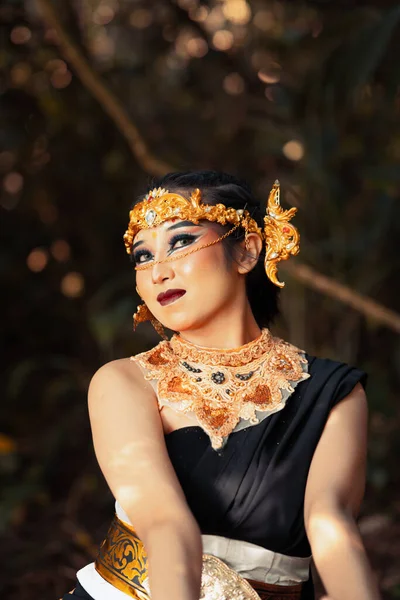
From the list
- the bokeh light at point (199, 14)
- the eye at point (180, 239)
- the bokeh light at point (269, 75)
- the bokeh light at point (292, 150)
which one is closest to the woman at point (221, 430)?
the eye at point (180, 239)

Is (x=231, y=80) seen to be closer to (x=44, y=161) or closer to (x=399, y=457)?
(x=44, y=161)

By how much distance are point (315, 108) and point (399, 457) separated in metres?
1.67

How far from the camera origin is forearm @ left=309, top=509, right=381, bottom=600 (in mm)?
1546

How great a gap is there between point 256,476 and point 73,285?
3.37m

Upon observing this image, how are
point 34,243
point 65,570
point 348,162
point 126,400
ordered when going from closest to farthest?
point 126,400 → point 65,570 → point 348,162 → point 34,243

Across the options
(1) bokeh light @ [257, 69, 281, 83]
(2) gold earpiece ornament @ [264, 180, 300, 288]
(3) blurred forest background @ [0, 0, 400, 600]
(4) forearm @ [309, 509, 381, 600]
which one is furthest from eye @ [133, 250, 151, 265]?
(1) bokeh light @ [257, 69, 281, 83]

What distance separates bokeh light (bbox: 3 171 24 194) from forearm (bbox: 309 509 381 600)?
136 inches

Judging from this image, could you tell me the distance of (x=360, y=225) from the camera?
438 centimetres

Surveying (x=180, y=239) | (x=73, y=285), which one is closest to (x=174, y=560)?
(x=180, y=239)

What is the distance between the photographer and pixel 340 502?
1643 millimetres

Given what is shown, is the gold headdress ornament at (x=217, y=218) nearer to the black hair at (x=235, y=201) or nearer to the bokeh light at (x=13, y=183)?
the black hair at (x=235, y=201)

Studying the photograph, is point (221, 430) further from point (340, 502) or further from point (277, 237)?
point (277, 237)

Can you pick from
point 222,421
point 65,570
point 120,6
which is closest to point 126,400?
point 222,421

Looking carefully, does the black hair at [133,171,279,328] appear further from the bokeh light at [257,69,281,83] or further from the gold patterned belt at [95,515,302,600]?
the bokeh light at [257,69,281,83]
